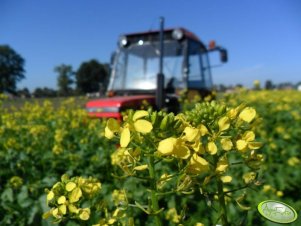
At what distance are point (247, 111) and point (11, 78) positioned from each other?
199ft

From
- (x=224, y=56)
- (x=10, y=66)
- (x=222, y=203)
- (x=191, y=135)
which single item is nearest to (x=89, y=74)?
(x=10, y=66)

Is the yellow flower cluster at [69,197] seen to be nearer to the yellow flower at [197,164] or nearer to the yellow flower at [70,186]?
the yellow flower at [70,186]

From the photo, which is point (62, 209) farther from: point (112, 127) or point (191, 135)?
point (191, 135)

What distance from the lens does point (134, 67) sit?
17.2 feet

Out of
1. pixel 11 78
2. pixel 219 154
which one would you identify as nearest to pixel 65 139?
pixel 219 154

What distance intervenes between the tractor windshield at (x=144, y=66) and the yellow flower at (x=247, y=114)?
411 cm

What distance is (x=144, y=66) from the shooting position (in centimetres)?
513

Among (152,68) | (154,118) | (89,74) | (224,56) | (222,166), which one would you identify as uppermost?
(89,74)

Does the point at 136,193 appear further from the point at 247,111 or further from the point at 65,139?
the point at 65,139

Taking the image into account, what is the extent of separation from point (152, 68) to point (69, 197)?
4179mm

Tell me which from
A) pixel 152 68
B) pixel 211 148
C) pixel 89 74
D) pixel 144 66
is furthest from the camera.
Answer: pixel 89 74

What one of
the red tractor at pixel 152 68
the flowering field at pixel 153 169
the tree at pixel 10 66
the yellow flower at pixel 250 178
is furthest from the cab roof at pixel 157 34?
the tree at pixel 10 66
